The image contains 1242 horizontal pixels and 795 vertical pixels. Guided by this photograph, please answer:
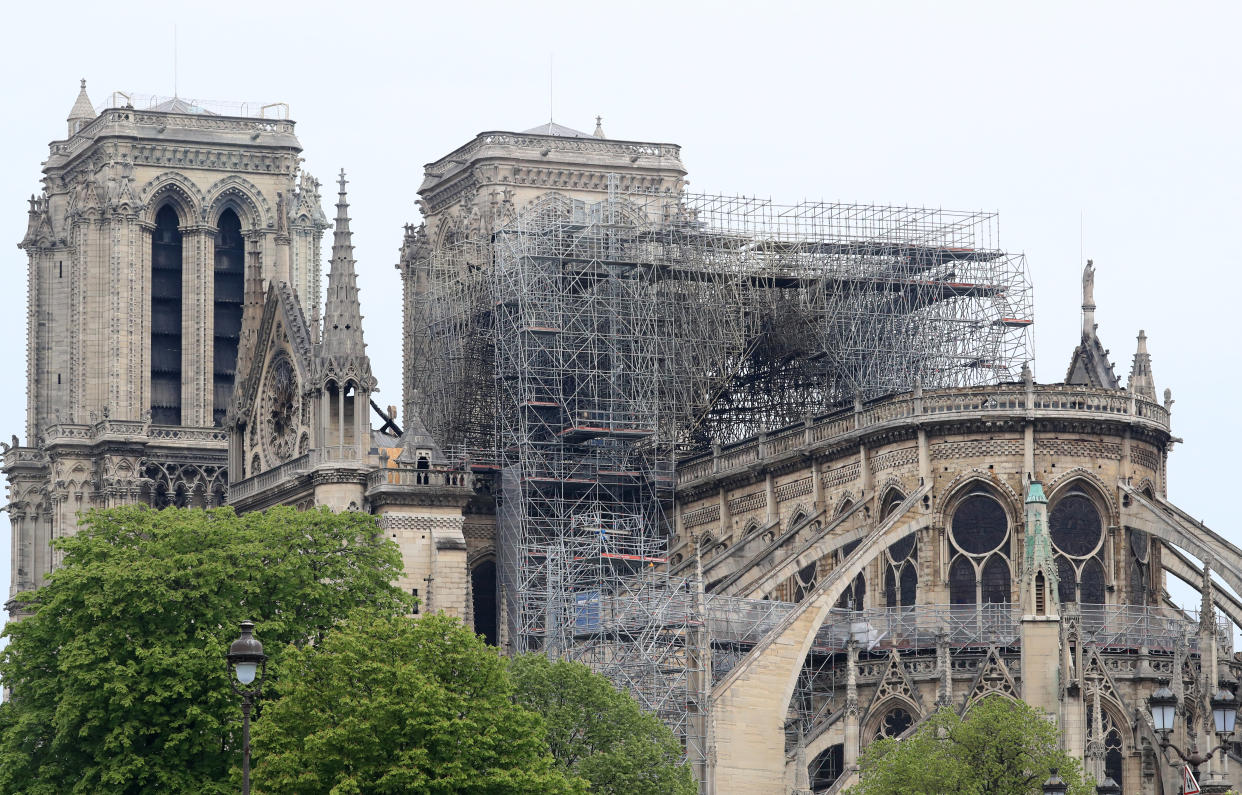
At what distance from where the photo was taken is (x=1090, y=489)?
9081 centimetres

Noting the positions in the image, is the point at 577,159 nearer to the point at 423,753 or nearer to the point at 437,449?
the point at 437,449

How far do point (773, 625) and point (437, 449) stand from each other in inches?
595

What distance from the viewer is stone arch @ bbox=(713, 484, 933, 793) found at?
85.0 metres

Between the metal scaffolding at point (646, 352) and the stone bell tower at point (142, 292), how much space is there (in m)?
10.7

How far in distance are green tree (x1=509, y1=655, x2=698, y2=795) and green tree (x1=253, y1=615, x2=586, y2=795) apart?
15.5 feet

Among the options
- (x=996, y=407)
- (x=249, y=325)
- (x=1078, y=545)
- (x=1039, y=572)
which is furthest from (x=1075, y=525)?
(x=249, y=325)

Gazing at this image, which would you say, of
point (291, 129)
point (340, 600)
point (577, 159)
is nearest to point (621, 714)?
point (340, 600)

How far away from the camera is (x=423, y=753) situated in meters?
66.8

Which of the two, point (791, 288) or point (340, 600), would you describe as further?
point (791, 288)

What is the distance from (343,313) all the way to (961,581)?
21.3 metres

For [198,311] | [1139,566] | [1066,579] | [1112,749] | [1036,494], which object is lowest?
[1112,749]

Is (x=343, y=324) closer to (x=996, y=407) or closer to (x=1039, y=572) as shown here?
(x=996, y=407)

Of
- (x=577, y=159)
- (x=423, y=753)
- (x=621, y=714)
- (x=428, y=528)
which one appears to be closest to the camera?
(x=423, y=753)

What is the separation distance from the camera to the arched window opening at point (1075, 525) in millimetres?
90625
